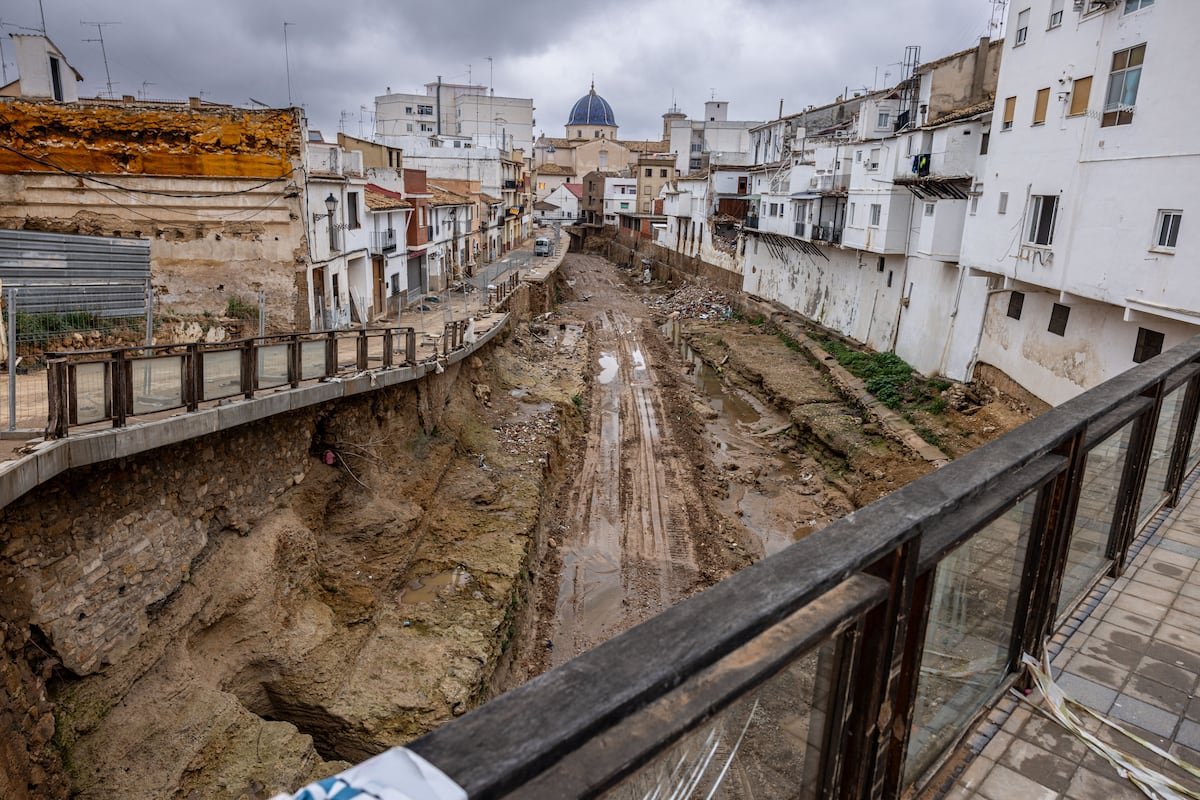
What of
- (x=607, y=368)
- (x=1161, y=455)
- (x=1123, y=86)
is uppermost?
(x=1123, y=86)

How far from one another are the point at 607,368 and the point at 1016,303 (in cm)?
1900

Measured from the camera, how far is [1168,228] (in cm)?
1427

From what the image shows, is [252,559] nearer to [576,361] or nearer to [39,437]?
[39,437]

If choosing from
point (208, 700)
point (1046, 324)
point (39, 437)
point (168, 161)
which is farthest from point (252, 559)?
point (1046, 324)

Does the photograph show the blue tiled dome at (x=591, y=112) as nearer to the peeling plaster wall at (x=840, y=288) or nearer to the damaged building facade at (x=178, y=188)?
the peeling plaster wall at (x=840, y=288)

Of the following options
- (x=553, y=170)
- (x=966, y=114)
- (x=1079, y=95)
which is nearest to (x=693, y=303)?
(x=966, y=114)

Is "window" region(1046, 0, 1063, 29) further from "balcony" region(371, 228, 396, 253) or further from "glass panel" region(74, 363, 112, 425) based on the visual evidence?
"glass panel" region(74, 363, 112, 425)

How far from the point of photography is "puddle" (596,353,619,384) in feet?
113

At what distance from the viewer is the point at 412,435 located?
715 inches

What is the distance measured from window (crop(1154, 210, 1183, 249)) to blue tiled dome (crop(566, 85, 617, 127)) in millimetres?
105765

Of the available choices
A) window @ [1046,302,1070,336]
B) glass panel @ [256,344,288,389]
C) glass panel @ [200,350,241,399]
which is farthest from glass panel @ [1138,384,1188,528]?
window @ [1046,302,1070,336]

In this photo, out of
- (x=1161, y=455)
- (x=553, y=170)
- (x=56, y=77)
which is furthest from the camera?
(x=553, y=170)

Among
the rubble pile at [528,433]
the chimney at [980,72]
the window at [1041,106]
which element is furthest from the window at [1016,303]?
the rubble pile at [528,433]

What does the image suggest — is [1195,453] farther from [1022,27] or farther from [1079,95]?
[1022,27]
